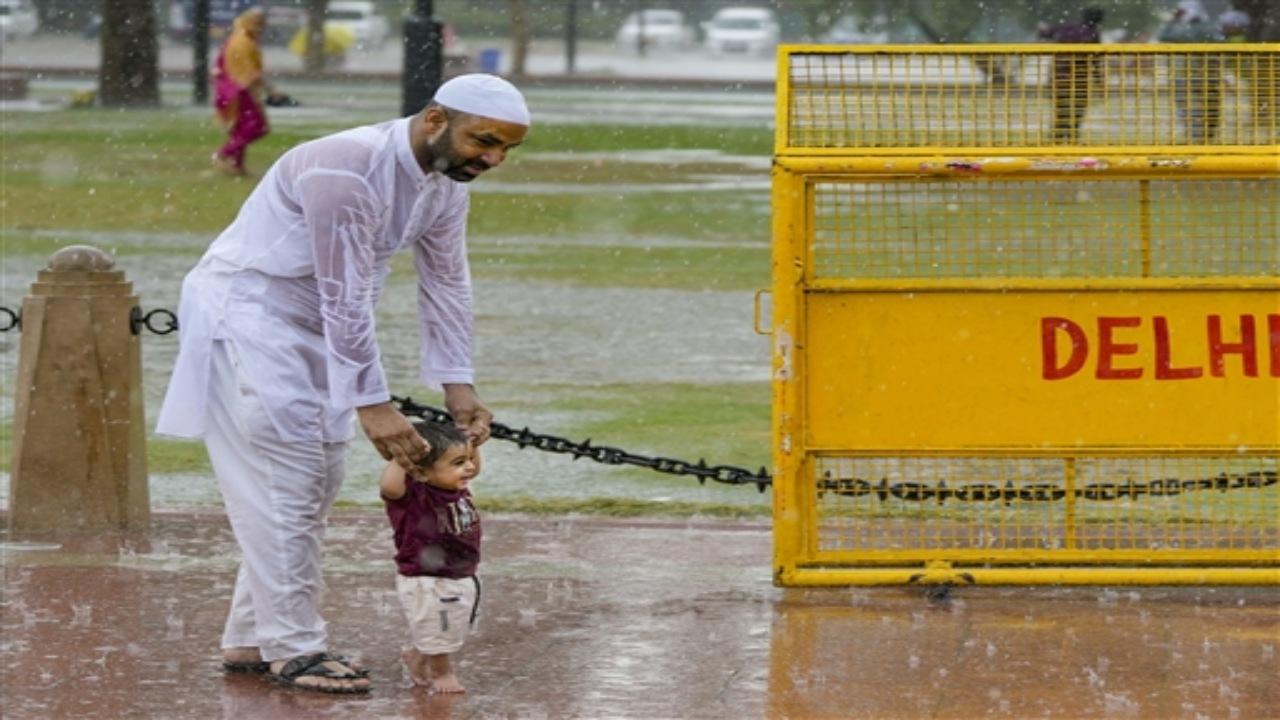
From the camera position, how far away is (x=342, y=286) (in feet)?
20.1

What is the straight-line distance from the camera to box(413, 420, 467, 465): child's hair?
632cm

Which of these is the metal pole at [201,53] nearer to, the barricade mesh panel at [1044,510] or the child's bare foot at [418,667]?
the barricade mesh panel at [1044,510]

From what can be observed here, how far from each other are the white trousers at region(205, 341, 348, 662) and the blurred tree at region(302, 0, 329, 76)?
1904 inches

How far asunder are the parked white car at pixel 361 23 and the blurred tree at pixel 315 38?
13.9 m

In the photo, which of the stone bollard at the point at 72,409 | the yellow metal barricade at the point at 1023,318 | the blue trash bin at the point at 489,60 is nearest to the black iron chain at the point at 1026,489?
the yellow metal barricade at the point at 1023,318

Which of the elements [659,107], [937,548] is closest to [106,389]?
[937,548]

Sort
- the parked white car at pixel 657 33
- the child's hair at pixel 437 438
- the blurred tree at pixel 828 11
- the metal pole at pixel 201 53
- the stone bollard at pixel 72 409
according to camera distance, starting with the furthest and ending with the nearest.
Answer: the parked white car at pixel 657 33 → the blurred tree at pixel 828 11 → the metal pole at pixel 201 53 → the stone bollard at pixel 72 409 → the child's hair at pixel 437 438

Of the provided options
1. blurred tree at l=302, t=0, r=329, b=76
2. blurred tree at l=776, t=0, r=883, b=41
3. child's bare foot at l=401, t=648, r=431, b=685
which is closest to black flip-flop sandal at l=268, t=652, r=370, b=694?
child's bare foot at l=401, t=648, r=431, b=685

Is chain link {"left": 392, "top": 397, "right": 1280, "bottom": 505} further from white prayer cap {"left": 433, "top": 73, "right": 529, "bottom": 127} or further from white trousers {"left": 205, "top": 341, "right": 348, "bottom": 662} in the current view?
white prayer cap {"left": 433, "top": 73, "right": 529, "bottom": 127}

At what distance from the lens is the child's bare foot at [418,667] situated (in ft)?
21.4

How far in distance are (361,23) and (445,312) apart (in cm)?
6684

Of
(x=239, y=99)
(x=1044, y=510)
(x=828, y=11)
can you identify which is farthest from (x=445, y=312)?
(x=828, y=11)

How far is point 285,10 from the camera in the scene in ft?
237

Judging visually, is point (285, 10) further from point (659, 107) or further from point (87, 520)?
point (87, 520)
